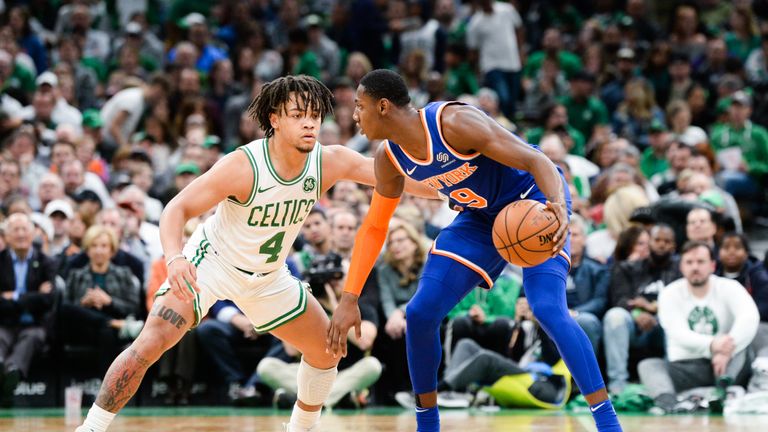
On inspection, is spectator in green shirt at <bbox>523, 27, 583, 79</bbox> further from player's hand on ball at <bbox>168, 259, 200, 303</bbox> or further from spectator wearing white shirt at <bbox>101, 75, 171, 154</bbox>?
player's hand on ball at <bbox>168, 259, 200, 303</bbox>

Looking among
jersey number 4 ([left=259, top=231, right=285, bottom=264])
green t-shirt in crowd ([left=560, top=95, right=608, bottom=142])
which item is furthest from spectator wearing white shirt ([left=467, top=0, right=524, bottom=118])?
jersey number 4 ([left=259, top=231, right=285, bottom=264])

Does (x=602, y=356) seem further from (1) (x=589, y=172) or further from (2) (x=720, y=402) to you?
(1) (x=589, y=172)

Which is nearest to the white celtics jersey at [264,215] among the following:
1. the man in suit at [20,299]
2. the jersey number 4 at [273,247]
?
the jersey number 4 at [273,247]

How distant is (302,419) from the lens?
21.5 feet

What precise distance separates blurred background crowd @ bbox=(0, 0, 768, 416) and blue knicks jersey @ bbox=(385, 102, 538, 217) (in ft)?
12.2

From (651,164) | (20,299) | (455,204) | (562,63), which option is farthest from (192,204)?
(562,63)

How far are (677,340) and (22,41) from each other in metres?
10.1

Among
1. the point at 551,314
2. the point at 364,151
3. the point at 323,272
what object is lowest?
the point at 551,314

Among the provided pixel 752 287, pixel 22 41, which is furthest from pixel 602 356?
pixel 22 41

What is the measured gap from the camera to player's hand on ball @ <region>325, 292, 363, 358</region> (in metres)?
5.86

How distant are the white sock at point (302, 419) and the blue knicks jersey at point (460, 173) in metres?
1.48

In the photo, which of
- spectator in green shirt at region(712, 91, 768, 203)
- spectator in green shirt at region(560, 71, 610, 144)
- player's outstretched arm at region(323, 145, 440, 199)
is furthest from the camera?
spectator in green shirt at region(560, 71, 610, 144)

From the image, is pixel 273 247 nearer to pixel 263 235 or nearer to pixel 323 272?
pixel 263 235

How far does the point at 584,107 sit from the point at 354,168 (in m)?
8.53
